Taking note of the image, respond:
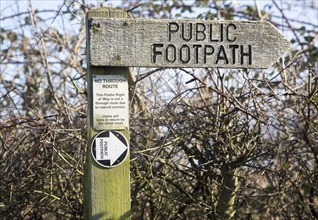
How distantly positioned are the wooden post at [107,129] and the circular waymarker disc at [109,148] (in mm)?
18

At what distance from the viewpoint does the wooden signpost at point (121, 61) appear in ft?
12.7

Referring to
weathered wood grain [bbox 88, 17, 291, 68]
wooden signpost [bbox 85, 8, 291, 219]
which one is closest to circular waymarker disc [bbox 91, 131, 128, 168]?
wooden signpost [bbox 85, 8, 291, 219]

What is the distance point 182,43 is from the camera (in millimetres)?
3922

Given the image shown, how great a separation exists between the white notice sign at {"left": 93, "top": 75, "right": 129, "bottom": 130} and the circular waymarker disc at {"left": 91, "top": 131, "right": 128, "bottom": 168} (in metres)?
0.05

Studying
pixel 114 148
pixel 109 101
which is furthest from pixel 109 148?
pixel 109 101

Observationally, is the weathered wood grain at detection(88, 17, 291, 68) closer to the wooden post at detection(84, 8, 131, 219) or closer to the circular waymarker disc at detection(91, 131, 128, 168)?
the wooden post at detection(84, 8, 131, 219)

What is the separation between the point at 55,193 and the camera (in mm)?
6020

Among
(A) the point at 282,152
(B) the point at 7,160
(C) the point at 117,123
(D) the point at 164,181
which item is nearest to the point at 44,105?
(B) the point at 7,160

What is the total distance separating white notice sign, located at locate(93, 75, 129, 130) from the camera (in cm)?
388

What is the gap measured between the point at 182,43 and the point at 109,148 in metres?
0.72

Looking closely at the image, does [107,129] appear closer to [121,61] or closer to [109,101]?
[109,101]

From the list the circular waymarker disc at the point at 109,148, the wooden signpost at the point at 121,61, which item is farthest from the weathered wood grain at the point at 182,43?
the circular waymarker disc at the point at 109,148

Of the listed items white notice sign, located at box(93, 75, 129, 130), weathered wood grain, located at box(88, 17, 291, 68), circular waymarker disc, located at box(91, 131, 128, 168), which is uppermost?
weathered wood grain, located at box(88, 17, 291, 68)

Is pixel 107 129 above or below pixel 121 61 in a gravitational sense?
below
